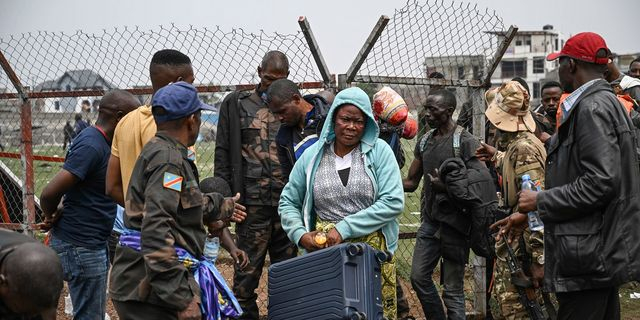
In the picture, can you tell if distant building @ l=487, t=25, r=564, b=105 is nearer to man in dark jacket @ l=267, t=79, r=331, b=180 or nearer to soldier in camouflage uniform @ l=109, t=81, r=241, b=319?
man in dark jacket @ l=267, t=79, r=331, b=180

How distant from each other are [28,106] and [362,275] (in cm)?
415

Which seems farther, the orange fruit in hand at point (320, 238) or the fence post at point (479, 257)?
the fence post at point (479, 257)

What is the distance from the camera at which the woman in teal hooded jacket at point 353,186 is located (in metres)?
4.86

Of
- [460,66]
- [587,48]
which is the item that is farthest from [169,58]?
[460,66]

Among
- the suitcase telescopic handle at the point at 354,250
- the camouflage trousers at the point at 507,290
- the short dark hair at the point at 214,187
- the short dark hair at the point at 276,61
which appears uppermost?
the short dark hair at the point at 276,61

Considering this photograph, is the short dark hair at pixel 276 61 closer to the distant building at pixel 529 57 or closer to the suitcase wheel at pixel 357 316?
the suitcase wheel at pixel 357 316

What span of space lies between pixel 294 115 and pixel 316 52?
0.81 metres

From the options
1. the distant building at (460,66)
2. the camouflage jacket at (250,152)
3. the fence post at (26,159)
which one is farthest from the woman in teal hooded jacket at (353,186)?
the fence post at (26,159)

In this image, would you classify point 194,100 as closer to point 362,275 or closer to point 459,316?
point 362,275

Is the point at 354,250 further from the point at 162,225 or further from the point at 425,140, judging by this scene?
the point at 425,140

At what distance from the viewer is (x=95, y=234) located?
17.0 ft

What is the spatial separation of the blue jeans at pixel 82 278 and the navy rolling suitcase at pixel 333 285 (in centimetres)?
132

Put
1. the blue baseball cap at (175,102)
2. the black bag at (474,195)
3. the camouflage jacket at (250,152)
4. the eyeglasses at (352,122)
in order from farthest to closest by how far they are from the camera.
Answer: the camouflage jacket at (250,152) → the black bag at (474,195) → the eyeglasses at (352,122) → the blue baseball cap at (175,102)

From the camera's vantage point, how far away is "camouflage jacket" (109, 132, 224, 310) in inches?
145
